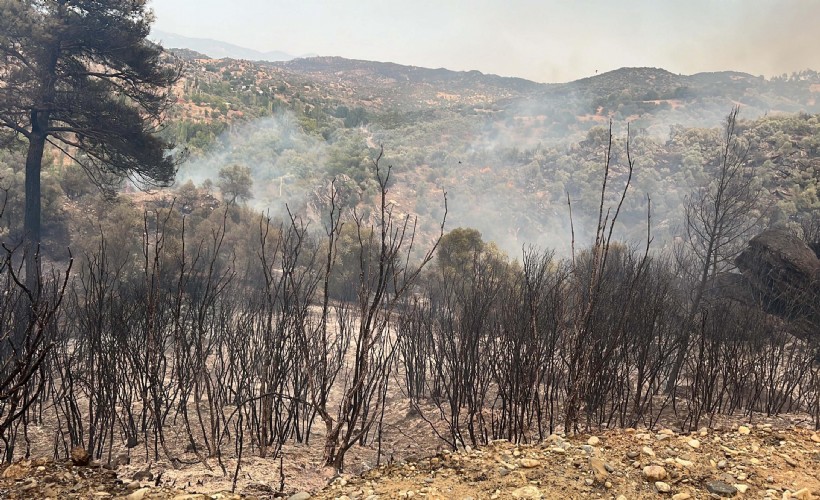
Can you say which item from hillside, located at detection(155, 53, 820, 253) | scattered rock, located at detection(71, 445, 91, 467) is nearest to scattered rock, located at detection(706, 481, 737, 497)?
scattered rock, located at detection(71, 445, 91, 467)

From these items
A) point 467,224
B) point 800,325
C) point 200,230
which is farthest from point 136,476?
point 467,224

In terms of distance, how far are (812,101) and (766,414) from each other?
74675mm

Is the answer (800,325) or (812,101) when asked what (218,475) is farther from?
(812,101)

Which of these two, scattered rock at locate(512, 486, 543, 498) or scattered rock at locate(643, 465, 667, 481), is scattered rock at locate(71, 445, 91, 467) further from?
scattered rock at locate(643, 465, 667, 481)

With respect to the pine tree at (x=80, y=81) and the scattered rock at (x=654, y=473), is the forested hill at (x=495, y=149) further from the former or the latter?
the scattered rock at (x=654, y=473)

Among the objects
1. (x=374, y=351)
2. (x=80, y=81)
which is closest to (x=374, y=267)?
(x=80, y=81)

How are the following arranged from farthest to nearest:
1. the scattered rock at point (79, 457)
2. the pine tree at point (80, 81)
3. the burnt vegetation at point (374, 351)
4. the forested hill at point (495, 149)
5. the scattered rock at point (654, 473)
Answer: the forested hill at point (495, 149)
the pine tree at point (80, 81)
the burnt vegetation at point (374, 351)
the scattered rock at point (79, 457)
the scattered rock at point (654, 473)

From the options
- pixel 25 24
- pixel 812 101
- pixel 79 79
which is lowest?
pixel 79 79

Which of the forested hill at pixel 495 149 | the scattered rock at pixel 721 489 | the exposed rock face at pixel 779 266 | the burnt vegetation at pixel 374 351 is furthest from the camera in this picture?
the forested hill at pixel 495 149

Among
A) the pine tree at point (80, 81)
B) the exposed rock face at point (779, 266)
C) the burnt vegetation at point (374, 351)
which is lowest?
the burnt vegetation at point (374, 351)

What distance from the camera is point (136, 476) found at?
3428mm

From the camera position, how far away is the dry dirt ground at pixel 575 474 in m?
2.73

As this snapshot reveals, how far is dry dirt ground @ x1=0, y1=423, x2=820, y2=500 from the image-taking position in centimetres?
273

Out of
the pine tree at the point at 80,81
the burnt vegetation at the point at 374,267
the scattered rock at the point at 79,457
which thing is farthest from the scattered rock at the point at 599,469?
the pine tree at the point at 80,81
